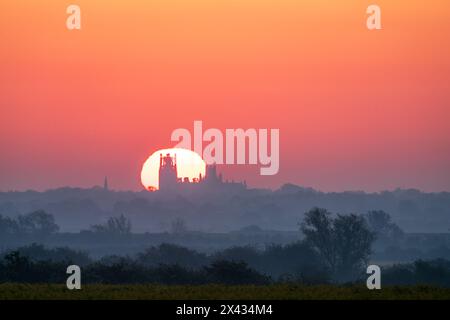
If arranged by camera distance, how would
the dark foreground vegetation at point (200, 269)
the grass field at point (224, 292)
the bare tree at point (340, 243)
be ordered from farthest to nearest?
the bare tree at point (340, 243) → the dark foreground vegetation at point (200, 269) → the grass field at point (224, 292)

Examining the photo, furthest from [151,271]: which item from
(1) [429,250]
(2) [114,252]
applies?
(1) [429,250]

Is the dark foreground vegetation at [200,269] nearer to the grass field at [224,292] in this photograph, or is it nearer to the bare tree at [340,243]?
the bare tree at [340,243]

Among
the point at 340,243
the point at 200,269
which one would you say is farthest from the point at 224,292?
the point at 340,243

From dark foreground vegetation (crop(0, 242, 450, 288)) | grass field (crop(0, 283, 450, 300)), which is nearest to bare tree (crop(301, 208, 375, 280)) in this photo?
dark foreground vegetation (crop(0, 242, 450, 288))

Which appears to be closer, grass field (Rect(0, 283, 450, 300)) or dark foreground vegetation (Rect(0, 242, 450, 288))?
grass field (Rect(0, 283, 450, 300))

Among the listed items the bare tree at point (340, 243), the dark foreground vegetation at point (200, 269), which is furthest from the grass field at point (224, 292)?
the bare tree at point (340, 243)

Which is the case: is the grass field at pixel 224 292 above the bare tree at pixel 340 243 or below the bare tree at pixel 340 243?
above

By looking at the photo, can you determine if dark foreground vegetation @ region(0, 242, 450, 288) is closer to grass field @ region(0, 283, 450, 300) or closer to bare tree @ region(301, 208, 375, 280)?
bare tree @ region(301, 208, 375, 280)
